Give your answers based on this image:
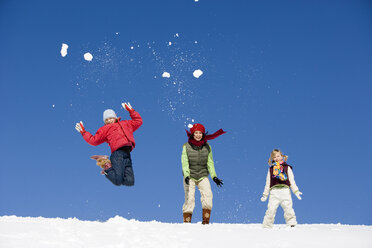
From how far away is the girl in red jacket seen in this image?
8.62 m

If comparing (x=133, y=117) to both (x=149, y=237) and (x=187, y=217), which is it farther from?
(x=149, y=237)

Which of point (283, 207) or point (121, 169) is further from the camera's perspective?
point (121, 169)

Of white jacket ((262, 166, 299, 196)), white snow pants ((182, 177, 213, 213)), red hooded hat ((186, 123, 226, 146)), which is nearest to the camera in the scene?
white jacket ((262, 166, 299, 196))

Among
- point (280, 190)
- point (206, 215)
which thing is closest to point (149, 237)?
point (206, 215)

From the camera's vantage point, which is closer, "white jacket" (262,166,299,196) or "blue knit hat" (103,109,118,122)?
"white jacket" (262,166,299,196)

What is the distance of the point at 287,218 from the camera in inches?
320

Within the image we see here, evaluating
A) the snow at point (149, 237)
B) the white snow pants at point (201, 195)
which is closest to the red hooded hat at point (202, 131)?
the white snow pants at point (201, 195)

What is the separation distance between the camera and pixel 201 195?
27.8 ft

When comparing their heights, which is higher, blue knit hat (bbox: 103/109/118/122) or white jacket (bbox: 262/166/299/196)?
blue knit hat (bbox: 103/109/118/122)

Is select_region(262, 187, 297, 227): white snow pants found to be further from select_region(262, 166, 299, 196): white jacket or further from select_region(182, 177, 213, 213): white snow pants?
select_region(182, 177, 213, 213): white snow pants

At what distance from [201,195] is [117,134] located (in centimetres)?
218

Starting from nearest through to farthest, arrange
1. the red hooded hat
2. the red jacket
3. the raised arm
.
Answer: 1. the red hooded hat
2. the red jacket
3. the raised arm

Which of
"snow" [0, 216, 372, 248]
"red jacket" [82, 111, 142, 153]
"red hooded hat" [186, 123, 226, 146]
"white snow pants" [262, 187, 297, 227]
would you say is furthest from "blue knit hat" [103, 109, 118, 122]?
"white snow pants" [262, 187, 297, 227]

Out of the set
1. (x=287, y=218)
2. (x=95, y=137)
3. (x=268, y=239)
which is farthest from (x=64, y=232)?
(x=287, y=218)
